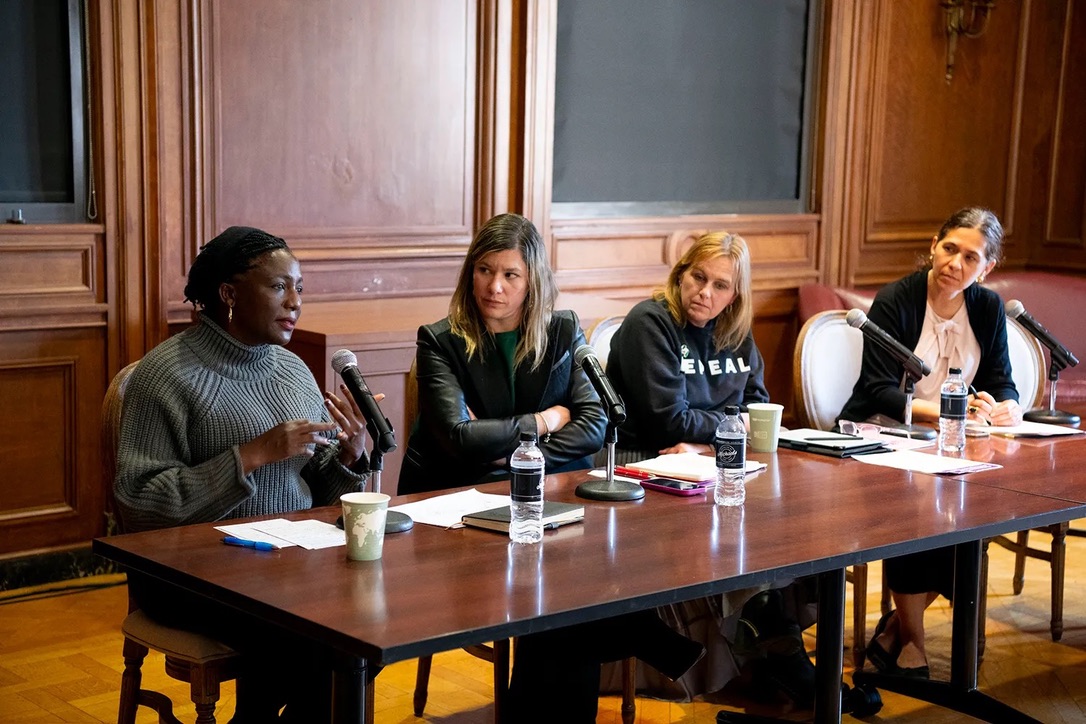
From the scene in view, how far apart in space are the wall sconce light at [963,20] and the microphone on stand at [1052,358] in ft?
9.68

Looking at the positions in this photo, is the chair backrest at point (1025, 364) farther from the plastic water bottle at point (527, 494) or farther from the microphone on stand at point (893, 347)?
the plastic water bottle at point (527, 494)

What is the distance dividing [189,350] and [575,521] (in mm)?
806

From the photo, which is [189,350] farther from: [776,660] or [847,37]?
[847,37]

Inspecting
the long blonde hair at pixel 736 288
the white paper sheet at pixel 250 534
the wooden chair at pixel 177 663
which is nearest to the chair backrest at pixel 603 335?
the long blonde hair at pixel 736 288

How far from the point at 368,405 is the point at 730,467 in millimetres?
793

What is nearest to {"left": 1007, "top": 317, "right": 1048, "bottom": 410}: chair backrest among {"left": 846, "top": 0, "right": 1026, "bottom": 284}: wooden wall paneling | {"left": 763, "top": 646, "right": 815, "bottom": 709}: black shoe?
{"left": 763, "top": 646, "right": 815, "bottom": 709}: black shoe

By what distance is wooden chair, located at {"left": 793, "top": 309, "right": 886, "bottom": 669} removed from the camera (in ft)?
12.9

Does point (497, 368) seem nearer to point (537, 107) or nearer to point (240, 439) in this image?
point (240, 439)

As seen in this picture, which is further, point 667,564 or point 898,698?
point 898,698

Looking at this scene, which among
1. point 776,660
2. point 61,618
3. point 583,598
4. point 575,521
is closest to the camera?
point 583,598

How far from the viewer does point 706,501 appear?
2.75 meters

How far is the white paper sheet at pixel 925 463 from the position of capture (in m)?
3.10

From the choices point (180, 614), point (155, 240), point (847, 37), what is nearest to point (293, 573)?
point (180, 614)

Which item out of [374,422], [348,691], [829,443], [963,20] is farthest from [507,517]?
[963,20]
